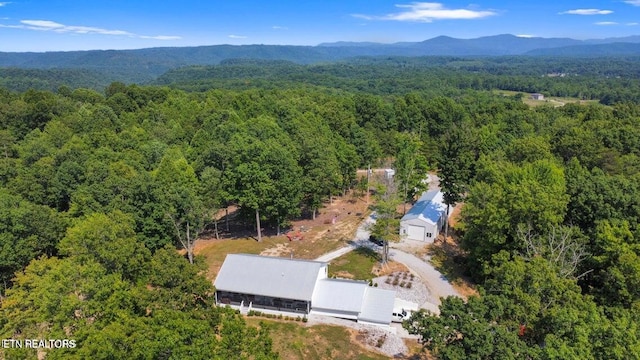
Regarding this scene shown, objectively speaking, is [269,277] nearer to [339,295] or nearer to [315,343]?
[339,295]

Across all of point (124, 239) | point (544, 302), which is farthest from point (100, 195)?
point (544, 302)

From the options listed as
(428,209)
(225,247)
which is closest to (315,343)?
(225,247)

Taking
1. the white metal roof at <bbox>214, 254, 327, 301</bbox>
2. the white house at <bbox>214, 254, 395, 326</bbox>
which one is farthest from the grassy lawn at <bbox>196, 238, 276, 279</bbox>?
the white house at <bbox>214, 254, 395, 326</bbox>

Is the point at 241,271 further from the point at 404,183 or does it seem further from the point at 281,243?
the point at 404,183

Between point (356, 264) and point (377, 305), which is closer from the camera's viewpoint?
point (377, 305)

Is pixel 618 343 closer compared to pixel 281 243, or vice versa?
pixel 618 343

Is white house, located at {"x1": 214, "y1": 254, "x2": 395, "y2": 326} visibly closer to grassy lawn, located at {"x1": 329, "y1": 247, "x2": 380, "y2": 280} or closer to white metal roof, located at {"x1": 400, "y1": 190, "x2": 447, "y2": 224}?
grassy lawn, located at {"x1": 329, "y1": 247, "x2": 380, "y2": 280}
